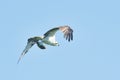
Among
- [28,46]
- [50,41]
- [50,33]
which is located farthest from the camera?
[28,46]

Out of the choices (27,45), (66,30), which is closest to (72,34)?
(66,30)

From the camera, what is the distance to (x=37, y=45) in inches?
2360

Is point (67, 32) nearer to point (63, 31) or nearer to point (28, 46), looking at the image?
point (63, 31)

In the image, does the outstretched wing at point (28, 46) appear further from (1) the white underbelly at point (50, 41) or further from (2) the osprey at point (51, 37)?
(1) the white underbelly at point (50, 41)

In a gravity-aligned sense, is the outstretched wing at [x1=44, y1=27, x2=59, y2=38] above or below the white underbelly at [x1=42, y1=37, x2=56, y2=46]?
above

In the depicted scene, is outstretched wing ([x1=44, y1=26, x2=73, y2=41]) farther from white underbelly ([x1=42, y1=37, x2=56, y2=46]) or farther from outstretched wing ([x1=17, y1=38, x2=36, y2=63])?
outstretched wing ([x1=17, y1=38, x2=36, y2=63])

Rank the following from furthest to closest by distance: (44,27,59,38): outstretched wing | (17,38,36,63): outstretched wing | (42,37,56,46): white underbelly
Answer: (17,38,36,63): outstretched wing < (44,27,59,38): outstretched wing < (42,37,56,46): white underbelly

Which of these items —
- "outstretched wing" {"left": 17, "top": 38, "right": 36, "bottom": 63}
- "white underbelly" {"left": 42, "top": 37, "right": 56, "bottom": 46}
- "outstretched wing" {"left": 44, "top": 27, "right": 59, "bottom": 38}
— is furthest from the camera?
"outstretched wing" {"left": 17, "top": 38, "right": 36, "bottom": 63}

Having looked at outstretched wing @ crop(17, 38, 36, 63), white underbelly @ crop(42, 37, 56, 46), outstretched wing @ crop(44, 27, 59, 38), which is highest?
outstretched wing @ crop(44, 27, 59, 38)

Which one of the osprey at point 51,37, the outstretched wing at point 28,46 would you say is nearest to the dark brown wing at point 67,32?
the osprey at point 51,37

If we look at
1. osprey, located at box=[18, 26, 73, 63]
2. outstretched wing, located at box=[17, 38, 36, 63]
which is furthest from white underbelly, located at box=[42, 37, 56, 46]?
outstretched wing, located at box=[17, 38, 36, 63]

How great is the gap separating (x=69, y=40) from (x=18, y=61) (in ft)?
17.4

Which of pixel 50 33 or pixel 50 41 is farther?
pixel 50 33

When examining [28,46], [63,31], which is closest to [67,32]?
[63,31]
